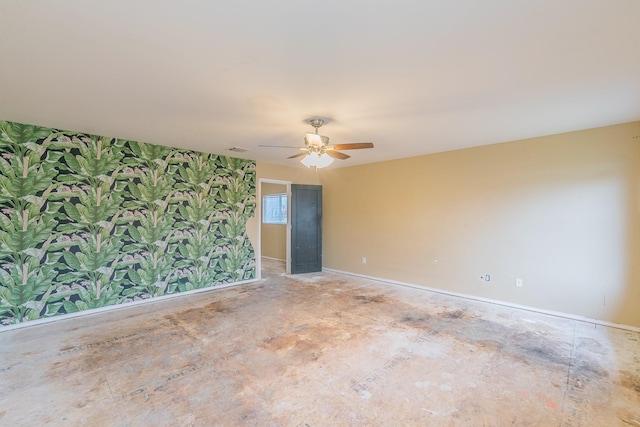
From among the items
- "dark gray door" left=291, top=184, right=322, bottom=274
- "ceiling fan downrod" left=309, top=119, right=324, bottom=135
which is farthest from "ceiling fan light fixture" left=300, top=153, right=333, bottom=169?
"dark gray door" left=291, top=184, right=322, bottom=274

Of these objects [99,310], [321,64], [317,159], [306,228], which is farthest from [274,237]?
[321,64]

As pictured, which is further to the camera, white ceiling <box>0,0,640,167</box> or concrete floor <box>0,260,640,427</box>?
concrete floor <box>0,260,640,427</box>

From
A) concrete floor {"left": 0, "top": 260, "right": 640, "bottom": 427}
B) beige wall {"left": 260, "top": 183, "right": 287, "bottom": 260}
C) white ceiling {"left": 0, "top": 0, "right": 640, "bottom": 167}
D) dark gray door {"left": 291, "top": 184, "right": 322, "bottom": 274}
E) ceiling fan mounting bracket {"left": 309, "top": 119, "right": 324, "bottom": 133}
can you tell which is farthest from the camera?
beige wall {"left": 260, "top": 183, "right": 287, "bottom": 260}

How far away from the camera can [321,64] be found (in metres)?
2.18

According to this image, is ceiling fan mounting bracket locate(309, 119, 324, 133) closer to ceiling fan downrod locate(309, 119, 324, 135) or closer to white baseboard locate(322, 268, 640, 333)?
ceiling fan downrod locate(309, 119, 324, 135)

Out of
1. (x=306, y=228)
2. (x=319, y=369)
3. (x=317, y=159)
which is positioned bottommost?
(x=319, y=369)

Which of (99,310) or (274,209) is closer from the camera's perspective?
(99,310)

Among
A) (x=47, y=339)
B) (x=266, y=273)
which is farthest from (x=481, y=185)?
(x=47, y=339)

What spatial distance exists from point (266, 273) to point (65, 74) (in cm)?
505

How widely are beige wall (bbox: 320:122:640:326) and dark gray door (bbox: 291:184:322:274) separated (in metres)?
1.19

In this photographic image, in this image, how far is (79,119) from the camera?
3.39 metres

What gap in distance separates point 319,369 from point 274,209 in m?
6.29

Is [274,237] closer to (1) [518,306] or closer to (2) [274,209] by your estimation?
(2) [274,209]

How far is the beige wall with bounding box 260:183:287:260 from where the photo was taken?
8.11 m
